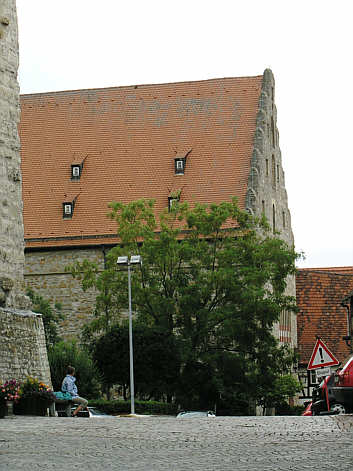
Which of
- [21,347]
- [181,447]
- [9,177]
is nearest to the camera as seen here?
[181,447]

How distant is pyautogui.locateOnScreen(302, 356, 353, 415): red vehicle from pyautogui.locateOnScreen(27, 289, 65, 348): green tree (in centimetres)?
1978

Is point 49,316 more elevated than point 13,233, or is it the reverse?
point 13,233

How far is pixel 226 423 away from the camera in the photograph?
47.4ft

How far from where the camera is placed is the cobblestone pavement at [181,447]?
8.58 m


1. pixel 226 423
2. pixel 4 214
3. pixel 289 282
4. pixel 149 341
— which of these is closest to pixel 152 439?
pixel 226 423

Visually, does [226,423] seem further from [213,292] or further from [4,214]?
[213,292]

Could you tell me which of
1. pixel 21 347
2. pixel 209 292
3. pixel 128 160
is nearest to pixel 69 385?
pixel 21 347

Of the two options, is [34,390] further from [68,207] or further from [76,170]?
[76,170]

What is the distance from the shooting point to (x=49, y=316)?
125 ft

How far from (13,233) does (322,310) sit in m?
30.1

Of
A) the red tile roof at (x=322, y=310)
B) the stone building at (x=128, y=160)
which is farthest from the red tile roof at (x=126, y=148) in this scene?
the red tile roof at (x=322, y=310)

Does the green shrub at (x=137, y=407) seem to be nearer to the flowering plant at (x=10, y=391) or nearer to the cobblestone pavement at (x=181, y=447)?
the flowering plant at (x=10, y=391)

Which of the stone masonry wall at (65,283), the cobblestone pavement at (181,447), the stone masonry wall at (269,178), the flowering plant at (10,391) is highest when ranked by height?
the stone masonry wall at (269,178)

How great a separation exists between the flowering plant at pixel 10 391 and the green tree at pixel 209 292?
49.4ft
